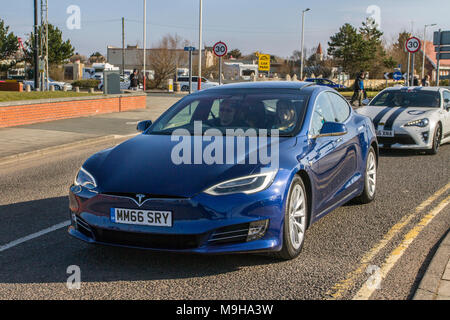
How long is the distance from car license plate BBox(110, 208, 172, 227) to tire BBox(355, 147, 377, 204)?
3283 millimetres

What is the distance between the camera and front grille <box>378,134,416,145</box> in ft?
38.2

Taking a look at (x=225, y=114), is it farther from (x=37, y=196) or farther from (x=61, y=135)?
(x=61, y=135)

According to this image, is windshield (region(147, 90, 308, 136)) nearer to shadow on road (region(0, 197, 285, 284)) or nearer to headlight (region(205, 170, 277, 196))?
headlight (region(205, 170, 277, 196))

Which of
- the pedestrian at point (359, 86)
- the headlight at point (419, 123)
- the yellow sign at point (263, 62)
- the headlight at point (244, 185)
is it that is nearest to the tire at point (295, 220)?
the headlight at point (244, 185)

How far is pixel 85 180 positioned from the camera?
484cm

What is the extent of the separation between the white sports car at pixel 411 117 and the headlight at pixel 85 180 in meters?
8.11

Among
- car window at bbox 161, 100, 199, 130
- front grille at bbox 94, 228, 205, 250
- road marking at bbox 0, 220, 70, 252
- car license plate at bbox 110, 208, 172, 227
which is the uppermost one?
car window at bbox 161, 100, 199, 130

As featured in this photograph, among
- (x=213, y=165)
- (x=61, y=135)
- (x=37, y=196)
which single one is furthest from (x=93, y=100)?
(x=213, y=165)

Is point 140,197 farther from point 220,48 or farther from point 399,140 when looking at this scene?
point 220,48

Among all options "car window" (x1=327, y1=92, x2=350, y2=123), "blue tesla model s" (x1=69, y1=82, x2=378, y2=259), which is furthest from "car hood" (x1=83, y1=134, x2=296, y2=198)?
"car window" (x1=327, y1=92, x2=350, y2=123)

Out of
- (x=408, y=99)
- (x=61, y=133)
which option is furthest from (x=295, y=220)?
(x=61, y=133)

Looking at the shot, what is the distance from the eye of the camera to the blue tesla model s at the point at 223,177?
4.37 m

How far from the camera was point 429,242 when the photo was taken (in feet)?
17.9

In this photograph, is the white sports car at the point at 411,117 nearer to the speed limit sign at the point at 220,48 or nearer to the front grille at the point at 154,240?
the speed limit sign at the point at 220,48
